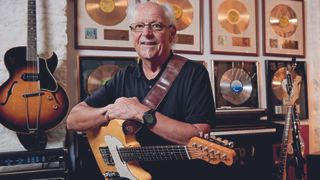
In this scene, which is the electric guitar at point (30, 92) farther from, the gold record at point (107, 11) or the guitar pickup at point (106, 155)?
the guitar pickup at point (106, 155)

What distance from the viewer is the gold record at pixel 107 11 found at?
2922 millimetres

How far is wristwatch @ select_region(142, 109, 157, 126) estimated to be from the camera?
1521 millimetres

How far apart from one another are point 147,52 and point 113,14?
143cm

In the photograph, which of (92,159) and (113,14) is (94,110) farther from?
(113,14)

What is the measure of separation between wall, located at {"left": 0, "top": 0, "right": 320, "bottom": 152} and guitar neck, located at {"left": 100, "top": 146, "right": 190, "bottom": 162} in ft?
3.91

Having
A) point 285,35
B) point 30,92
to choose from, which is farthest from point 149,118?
point 285,35

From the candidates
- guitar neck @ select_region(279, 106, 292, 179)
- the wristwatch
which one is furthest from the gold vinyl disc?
the wristwatch

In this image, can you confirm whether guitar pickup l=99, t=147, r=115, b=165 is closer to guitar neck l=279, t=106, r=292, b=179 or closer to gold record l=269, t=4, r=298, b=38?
guitar neck l=279, t=106, r=292, b=179

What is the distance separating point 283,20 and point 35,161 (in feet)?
9.60

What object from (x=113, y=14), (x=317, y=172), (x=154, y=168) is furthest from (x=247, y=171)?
(x=113, y=14)

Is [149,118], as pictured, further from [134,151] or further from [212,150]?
[212,150]

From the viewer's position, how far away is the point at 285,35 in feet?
12.4

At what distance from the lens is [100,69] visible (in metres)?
2.95

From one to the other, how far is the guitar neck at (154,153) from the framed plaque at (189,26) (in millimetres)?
1757
